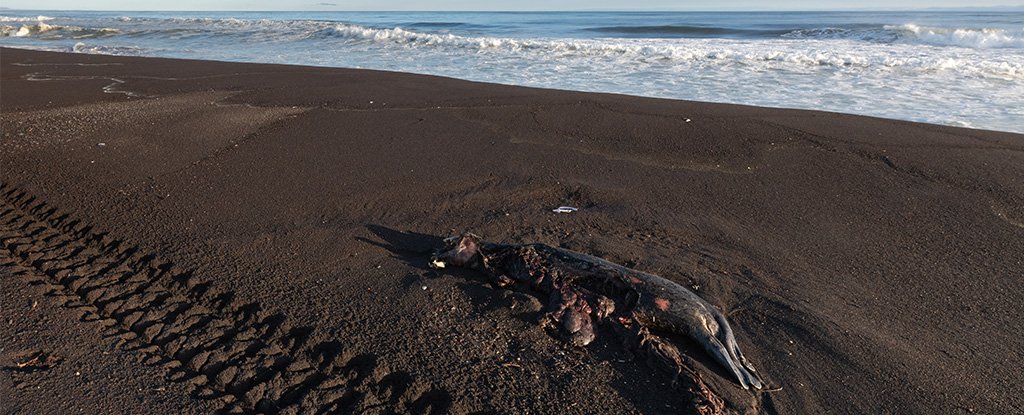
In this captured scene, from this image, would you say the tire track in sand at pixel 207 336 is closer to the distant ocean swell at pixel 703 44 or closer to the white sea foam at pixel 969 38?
the distant ocean swell at pixel 703 44

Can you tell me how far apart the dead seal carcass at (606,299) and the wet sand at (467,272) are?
0.10 m

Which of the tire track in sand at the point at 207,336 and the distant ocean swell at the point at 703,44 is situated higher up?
the distant ocean swell at the point at 703,44

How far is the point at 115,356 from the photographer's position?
2902mm

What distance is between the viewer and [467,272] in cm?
375

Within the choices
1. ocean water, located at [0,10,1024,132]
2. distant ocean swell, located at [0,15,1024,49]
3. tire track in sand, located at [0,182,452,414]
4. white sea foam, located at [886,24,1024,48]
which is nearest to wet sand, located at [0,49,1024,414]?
tire track in sand, located at [0,182,452,414]

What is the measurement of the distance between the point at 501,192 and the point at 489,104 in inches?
142

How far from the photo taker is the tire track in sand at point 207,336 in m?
2.69

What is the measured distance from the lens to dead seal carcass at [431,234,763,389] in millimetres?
3004

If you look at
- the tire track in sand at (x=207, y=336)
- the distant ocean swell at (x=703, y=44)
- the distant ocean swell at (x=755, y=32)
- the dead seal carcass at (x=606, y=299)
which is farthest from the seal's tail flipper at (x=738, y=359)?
the distant ocean swell at (x=755, y=32)

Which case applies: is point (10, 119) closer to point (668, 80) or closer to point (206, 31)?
point (668, 80)

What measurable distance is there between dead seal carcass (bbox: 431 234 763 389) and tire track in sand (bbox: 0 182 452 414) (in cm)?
90

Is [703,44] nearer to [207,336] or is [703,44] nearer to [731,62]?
[731,62]

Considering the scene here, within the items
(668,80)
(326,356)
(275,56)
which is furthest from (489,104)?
(275,56)

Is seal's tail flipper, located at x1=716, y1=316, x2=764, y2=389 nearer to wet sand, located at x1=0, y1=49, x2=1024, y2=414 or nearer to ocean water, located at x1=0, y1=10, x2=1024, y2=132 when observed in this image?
wet sand, located at x1=0, y1=49, x2=1024, y2=414
